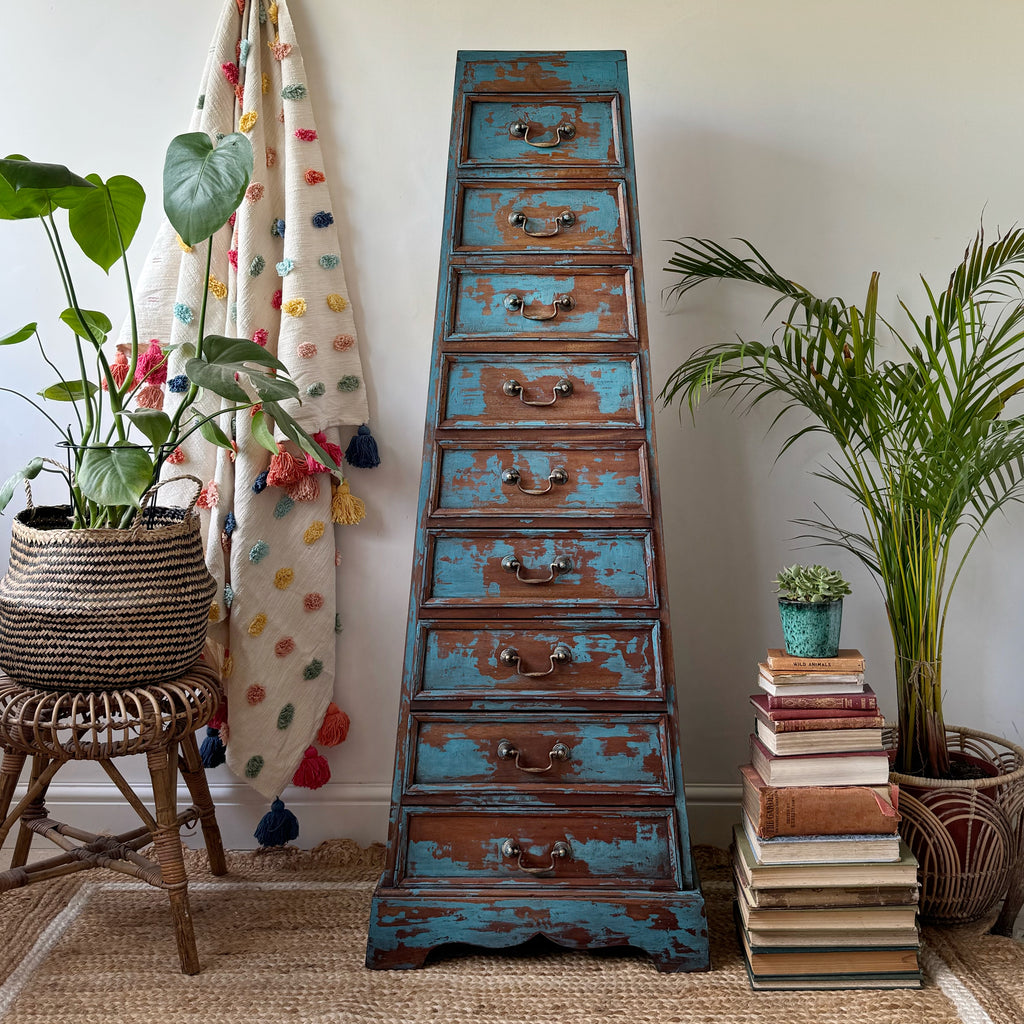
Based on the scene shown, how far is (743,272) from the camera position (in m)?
1.76

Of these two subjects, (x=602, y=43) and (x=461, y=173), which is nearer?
(x=461, y=173)

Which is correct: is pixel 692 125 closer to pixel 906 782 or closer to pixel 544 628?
pixel 544 628

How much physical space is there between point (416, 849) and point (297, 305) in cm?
107

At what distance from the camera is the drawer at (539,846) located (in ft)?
4.88

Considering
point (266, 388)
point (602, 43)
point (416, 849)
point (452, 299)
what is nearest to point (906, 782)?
point (416, 849)

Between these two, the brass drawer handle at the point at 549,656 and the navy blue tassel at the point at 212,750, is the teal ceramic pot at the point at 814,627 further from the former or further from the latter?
the navy blue tassel at the point at 212,750

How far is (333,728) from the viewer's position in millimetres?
1922

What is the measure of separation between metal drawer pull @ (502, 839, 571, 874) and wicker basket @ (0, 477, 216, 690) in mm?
624

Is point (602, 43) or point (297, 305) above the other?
point (602, 43)

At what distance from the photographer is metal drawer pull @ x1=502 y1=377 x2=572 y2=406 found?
155cm

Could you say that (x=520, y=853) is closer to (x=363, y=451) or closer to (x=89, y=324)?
(x=363, y=451)

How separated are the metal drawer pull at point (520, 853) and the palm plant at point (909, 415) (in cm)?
67

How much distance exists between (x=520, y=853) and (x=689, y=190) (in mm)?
1357

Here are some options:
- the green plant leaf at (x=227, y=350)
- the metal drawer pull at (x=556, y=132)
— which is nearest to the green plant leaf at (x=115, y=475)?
the green plant leaf at (x=227, y=350)
